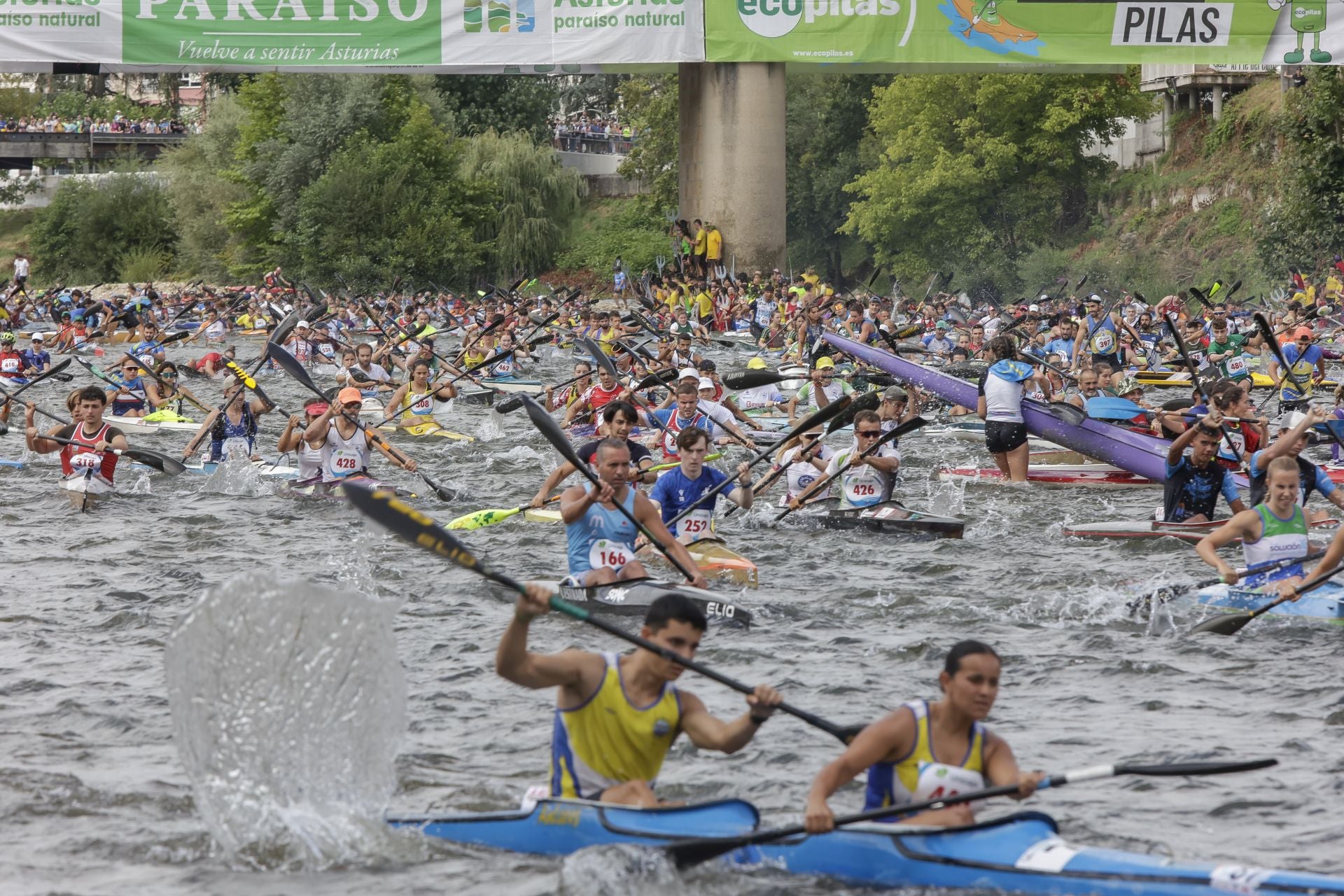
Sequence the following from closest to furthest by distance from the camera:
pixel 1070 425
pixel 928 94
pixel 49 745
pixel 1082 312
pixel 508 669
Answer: pixel 508 669, pixel 49 745, pixel 1070 425, pixel 1082 312, pixel 928 94

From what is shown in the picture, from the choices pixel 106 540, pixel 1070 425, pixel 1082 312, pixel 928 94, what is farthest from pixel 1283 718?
pixel 928 94

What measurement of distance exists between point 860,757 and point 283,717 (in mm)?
2440

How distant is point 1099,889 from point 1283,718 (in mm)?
3539

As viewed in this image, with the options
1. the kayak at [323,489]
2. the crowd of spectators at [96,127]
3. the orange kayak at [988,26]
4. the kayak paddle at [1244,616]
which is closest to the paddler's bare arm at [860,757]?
the kayak paddle at [1244,616]

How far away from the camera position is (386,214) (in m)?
52.2

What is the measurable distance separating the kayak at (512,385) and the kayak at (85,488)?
10.2 metres

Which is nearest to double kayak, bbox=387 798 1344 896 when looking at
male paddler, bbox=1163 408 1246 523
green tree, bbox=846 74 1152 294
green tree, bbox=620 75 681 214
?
male paddler, bbox=1163 408 1246 523

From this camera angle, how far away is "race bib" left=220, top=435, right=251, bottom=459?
54.8 feet

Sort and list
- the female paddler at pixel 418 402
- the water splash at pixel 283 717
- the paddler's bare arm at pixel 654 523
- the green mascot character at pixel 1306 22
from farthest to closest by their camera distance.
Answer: the green mascot character at pixel 1306 22, the female paddler at pixel 418 402, the paddler's bare arm at pixel 654 523, the water splash at pixel 283 717

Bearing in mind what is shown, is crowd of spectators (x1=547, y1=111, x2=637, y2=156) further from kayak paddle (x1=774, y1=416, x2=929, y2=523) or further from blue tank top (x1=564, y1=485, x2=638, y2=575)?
blue tank top (x1=564, y1=485, x2=638, y2=575)

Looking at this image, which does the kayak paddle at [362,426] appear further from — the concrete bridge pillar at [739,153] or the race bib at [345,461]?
the concrete bridge pillar at [739,153]

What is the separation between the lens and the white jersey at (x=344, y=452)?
14.8 m

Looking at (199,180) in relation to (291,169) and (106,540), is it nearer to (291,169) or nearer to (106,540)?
(291,169)

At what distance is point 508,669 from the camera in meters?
5.95
